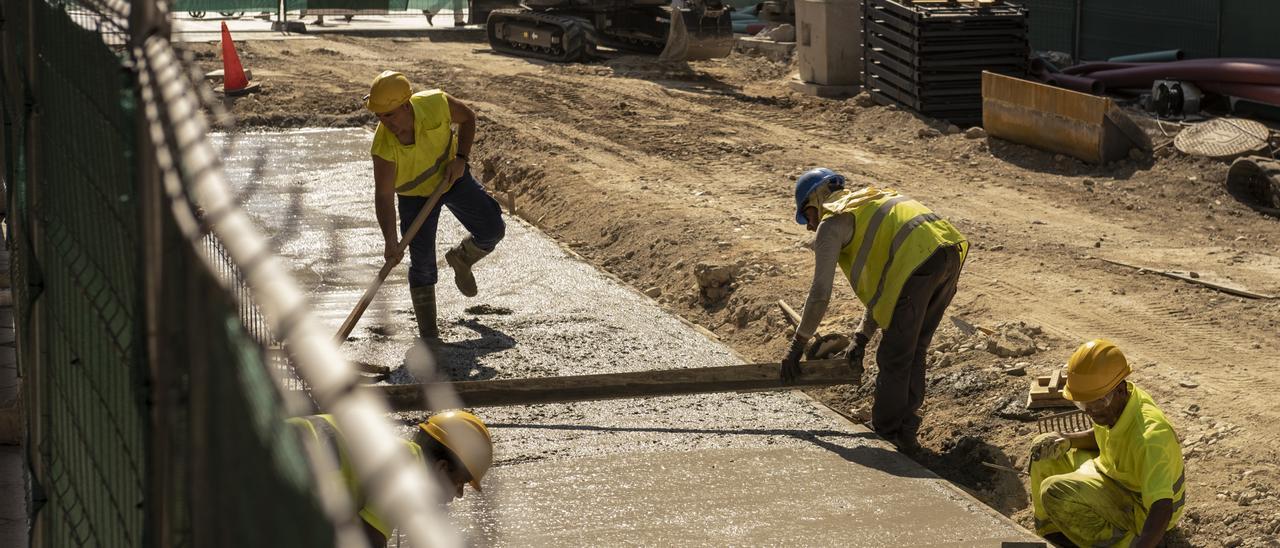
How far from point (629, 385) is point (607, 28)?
18.6 meters

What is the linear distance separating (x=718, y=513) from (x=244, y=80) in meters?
15.9

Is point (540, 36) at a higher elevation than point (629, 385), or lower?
higher

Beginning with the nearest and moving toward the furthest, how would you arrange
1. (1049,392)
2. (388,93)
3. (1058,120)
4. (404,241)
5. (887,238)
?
1. (887,238)
2. (1049,392)
3. (388,93)
4. (404,241)
5. (1058,120)

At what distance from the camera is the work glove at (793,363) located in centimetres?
689

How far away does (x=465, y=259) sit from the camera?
9.09m

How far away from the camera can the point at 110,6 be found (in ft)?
11.4

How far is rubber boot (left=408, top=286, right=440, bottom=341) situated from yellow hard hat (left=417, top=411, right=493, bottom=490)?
428 cm

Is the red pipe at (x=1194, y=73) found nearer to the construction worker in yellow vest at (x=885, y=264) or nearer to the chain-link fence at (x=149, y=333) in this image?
the construction worker in yellow vest at (x=885, y=264)

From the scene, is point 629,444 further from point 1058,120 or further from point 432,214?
point 1058,120

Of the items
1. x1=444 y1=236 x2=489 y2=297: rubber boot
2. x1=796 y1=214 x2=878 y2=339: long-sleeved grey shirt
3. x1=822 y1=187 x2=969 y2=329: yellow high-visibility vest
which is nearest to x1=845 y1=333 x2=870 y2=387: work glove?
x1=822 y1=187 x2=969 y2=329: yellow high-visibility vest

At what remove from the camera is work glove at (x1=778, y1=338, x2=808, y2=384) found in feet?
22.6

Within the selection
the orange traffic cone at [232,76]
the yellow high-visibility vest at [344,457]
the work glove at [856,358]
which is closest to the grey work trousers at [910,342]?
the work glove at [856,358]

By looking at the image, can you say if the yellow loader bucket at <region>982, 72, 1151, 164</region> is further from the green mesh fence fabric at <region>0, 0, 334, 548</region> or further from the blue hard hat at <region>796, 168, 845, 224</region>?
the green mesh fence fabric at <region>0, 0, 334, 548</region>

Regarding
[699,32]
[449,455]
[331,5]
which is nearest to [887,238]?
[449,455]
